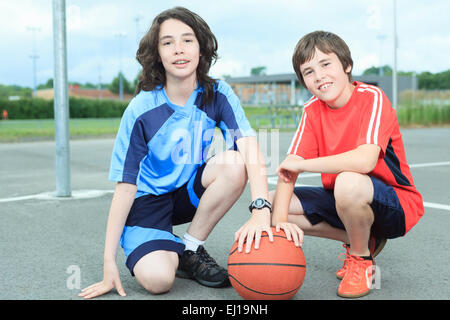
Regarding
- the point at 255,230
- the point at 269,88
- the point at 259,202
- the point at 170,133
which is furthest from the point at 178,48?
the point at 269,88

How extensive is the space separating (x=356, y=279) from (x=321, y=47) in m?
1.36

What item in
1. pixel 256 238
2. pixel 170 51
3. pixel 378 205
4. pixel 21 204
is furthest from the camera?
pixel 21 204

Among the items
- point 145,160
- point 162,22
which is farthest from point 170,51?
point 145,160

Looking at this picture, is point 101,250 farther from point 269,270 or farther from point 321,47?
point 321,47

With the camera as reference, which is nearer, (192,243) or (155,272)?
(155,272)

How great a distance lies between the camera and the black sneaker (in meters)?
3.01

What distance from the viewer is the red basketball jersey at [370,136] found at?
291 cm

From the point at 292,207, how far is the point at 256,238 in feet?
2.04

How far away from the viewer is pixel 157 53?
10.5 feet

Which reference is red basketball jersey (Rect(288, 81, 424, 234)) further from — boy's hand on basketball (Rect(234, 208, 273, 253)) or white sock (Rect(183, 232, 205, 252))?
white sock (Rect(183, 232, 205, 252))

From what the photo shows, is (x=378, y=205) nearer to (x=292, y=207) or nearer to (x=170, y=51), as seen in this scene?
(x=292, y=207)

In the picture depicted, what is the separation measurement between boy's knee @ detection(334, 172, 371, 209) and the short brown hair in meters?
0.72

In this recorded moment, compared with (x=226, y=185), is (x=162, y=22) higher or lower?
higher
